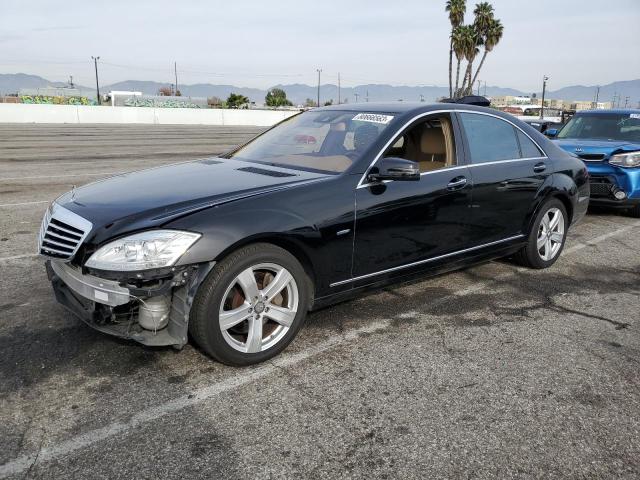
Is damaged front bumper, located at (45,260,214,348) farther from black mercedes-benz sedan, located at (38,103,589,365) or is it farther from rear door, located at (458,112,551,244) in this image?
rear door, located at (458,112,551,244)

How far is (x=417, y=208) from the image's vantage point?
416 cm

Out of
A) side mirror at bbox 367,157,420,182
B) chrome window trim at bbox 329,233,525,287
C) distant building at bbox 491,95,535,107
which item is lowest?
chrome window trim at bbox 329,233,525,287

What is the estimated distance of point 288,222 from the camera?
342 centimetres

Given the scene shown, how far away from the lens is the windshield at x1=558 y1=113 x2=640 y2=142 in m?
8.92

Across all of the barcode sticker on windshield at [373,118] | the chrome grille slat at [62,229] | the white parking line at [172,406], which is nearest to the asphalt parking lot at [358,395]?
the white parking line at [172,406]

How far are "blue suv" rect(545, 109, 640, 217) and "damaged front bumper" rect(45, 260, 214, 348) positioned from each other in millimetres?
6899

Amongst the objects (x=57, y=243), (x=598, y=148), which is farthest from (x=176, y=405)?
(x=598, y=148)

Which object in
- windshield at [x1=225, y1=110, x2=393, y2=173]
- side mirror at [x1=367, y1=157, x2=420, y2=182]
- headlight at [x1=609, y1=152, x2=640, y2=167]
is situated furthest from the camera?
headlight at [x1=609, y1=152, x2=640, y2=167]

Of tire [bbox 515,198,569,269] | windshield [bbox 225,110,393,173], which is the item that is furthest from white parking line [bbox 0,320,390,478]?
tire [bbox 515,198,569,269]

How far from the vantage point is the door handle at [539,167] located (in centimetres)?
527

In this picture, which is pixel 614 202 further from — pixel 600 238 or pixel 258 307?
pixel 258 307

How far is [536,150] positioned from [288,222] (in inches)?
123

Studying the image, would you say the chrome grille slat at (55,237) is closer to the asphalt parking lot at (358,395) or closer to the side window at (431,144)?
the asphalt parking lot at (358,395)

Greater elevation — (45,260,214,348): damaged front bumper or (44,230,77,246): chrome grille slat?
(44,230,77,246): chrome grille slat
